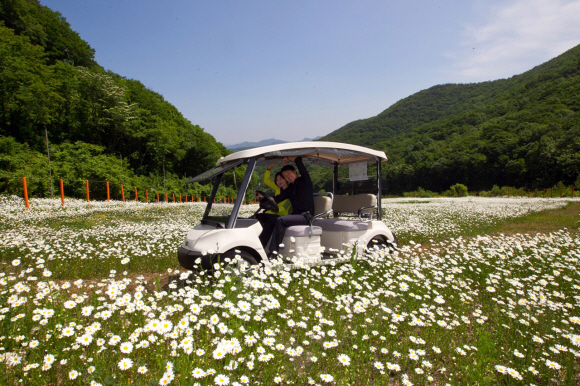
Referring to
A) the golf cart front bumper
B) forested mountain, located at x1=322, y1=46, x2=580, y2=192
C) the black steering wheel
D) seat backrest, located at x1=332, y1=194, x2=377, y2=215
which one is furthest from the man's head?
forested mountain, located at x1=322, y1=46, x2=580, y2=192

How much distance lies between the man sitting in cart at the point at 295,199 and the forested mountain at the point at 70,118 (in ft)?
113

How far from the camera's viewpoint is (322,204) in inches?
272

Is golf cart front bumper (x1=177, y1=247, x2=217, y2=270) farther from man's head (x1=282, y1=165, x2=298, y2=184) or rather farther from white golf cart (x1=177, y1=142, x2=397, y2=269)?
man's head (x1=282, y1=165, x2=298, y2=184)

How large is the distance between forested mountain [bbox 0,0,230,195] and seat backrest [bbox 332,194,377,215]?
34.4 metres

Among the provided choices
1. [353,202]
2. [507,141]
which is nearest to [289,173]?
[353,202]

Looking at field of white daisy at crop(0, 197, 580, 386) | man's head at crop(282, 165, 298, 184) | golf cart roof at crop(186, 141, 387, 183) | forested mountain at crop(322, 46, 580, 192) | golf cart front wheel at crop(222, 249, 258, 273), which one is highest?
forested mountain at crop(322, 46, 580, 192)

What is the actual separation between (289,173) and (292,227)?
1.29 m

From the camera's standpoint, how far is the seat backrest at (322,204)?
6.85m

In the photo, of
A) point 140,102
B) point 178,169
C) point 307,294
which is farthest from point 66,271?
point 140,102

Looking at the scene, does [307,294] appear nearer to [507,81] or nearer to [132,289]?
[132,289]

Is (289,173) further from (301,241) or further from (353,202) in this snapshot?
(353,202)

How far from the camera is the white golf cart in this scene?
5059mm

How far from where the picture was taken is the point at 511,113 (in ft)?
317

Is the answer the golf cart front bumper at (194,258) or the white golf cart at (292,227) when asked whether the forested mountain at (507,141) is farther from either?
the golf cart front bumper at (194,258)
